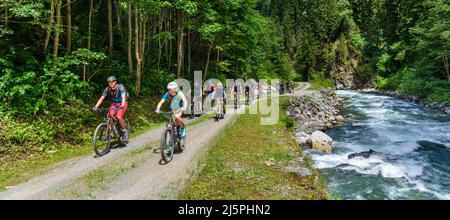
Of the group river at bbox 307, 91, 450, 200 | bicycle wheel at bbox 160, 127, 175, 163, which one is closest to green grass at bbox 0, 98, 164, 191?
bicycle wheel at bbox 160, 127, 175, 163

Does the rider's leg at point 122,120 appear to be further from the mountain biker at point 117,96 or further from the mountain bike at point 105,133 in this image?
the mountain bike at point 105,133

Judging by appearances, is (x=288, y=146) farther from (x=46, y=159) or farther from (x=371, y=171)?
(x=46, y=159)

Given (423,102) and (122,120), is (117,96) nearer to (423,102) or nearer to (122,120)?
(122,120)

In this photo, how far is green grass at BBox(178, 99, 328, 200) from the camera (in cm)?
871

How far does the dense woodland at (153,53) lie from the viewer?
13008mm

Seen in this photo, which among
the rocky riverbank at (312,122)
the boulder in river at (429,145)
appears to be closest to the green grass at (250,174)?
the rocky riverbank at (312,122)

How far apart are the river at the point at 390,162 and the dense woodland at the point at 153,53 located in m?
11.0

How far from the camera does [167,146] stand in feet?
35.1

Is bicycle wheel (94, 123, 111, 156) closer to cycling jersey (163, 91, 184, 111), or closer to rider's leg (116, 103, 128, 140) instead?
rider's leg (116, 103, 128, 140)

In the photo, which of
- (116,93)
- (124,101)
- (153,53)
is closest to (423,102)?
(153,53)

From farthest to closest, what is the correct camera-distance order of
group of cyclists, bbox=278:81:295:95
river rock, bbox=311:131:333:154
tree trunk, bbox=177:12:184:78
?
group of cyclists, bbox=278:81:295:95 < tree trunk, bbox=177:12:184:78 < river rock, bbox=311:131:333:154

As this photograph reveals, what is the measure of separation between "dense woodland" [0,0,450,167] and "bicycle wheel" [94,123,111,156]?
6.74 ft
